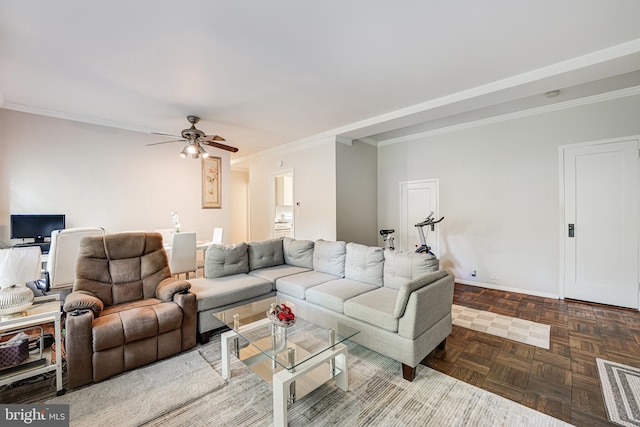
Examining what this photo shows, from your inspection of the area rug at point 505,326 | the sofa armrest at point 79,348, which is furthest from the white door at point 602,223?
the sofa armrest at point 79,348

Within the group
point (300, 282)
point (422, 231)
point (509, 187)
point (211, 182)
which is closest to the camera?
point (300, 282)

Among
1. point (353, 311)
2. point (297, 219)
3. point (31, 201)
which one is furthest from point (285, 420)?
point (31, 201)

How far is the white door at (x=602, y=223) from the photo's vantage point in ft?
11.4

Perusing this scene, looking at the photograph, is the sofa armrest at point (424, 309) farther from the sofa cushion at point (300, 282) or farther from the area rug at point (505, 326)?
the sofa cushion at point (300, 282)

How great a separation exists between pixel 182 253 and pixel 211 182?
214cm

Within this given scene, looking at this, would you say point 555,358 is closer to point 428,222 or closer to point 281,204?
point 428,222

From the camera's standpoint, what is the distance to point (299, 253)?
13.1 feet

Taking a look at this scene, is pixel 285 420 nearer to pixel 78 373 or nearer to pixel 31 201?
pixel 78 373

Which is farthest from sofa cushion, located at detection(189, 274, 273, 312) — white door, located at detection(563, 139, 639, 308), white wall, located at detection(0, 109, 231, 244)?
white door, located at detection(563, 139, 639, 308)

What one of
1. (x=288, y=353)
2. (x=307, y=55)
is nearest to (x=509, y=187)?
(x=307, y=55)

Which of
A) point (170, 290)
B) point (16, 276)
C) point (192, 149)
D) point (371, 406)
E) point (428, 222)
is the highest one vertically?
point (192, 149)

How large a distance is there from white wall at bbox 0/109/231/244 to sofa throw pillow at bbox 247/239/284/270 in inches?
89.0

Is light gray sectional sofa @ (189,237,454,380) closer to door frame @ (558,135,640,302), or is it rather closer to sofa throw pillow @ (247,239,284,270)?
sofa throw pillow @ (247,239,284,270)

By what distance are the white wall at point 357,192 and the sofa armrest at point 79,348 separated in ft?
12.3
